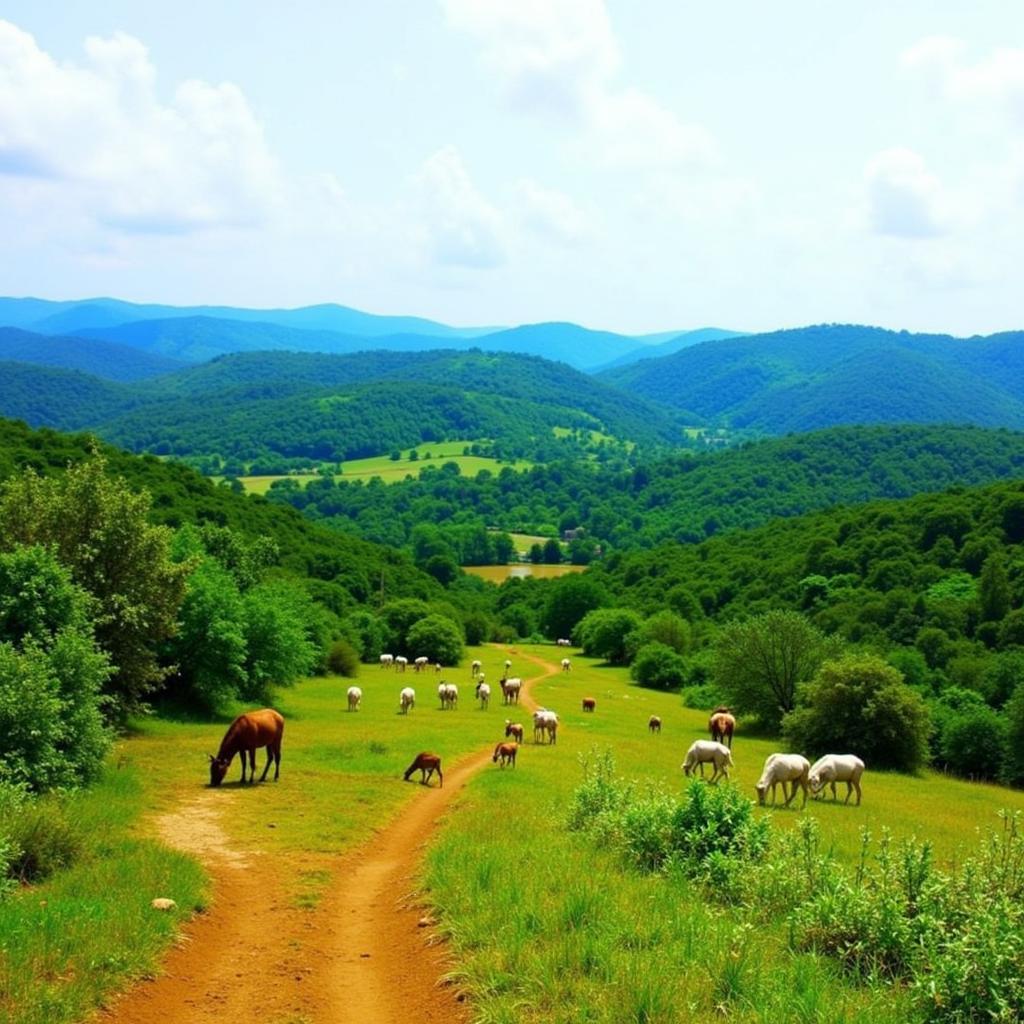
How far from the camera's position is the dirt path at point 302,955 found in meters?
10.7

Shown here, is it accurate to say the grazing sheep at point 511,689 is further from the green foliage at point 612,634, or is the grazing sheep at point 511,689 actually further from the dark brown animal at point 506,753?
the green foliage at point 612,634

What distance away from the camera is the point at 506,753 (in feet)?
96.0

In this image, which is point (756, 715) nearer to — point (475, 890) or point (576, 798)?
point (576, 798)

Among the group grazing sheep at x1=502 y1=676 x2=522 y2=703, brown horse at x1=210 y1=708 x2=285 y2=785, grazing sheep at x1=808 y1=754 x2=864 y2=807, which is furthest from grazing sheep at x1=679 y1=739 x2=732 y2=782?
grazing sheep at x1=502 y1=676 x2=522 y2=703

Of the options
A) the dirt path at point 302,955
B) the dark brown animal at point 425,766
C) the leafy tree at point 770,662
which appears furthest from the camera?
the leafy tree at point 770,662

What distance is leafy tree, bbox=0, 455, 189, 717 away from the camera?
2995 centimetres

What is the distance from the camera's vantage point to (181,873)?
576 inches

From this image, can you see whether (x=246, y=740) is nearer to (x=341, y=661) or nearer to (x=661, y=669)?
(x=341, y=661)

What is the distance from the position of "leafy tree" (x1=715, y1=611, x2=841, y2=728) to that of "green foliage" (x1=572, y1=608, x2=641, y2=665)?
42.8 m

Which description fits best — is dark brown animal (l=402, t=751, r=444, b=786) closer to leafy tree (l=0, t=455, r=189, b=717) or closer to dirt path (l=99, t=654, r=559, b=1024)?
dirt path (l=99, t=654, r=559, b=1024)

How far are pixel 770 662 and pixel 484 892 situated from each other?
47.1m

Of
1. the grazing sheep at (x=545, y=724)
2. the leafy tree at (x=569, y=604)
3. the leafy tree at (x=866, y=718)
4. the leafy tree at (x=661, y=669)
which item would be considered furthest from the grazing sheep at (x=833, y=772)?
the leafy tree at (x=569, y=604)

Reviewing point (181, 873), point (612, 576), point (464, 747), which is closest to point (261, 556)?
point (464, 747)

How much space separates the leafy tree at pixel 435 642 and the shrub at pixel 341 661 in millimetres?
16685
